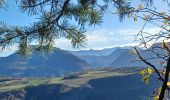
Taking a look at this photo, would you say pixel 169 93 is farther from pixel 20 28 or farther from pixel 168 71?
pixel 20 28

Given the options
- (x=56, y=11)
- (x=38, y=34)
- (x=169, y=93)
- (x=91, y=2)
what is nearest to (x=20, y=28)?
(x=38, y=34)

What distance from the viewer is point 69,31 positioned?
19.2ft

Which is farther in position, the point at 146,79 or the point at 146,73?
the point at 146,73

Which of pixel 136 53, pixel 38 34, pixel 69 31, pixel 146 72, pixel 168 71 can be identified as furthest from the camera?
pixel 69 31

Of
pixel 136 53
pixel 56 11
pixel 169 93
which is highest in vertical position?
pixel 56 11

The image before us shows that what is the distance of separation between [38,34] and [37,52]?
0.57 metres

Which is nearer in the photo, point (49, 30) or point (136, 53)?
point (136, 53)

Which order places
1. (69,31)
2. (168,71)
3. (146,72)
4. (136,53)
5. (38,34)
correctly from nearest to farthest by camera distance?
(168,71), (136,53), (146,72), (38,34), (69,31)

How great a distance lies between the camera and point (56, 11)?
5797 mm

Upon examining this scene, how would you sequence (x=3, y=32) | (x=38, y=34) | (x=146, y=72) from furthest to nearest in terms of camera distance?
1. (x=38, y=34)
2. (x=3, y=32)
3. (x=146, y=72)

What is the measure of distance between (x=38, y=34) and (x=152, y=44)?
2.49 metres

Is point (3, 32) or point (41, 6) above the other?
point (41, 6)

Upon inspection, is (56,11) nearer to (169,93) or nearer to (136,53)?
(136,53)

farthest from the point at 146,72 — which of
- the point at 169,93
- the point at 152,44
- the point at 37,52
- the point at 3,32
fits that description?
the point at 37,52
